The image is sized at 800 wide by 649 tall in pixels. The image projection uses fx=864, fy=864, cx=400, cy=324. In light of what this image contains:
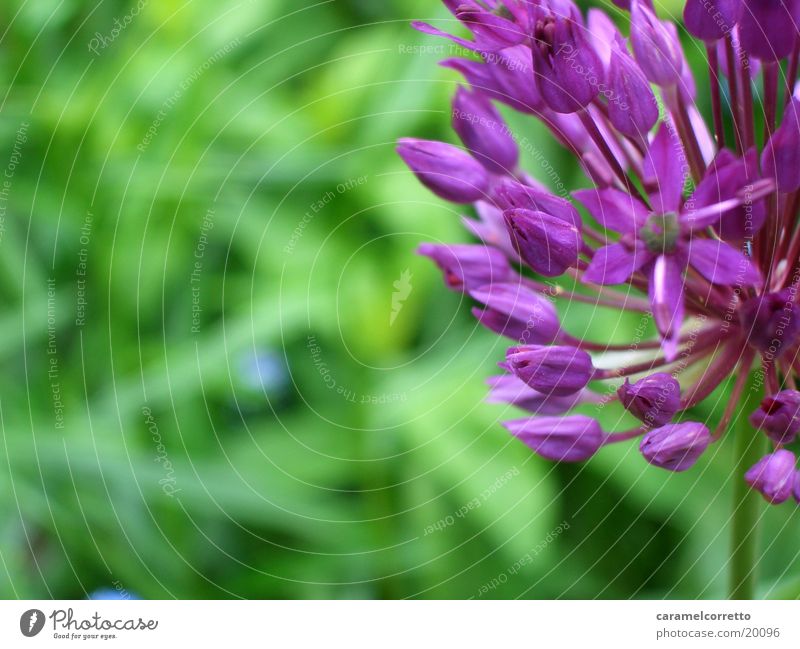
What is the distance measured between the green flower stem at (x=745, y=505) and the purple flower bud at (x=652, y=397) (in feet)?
0.26

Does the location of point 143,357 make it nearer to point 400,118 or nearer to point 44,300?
point 44,300

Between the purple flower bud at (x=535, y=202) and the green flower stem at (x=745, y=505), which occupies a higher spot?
the purple flower bud at (x=535, y=202)

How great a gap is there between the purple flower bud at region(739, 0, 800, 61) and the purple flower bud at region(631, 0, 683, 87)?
0.04 meters

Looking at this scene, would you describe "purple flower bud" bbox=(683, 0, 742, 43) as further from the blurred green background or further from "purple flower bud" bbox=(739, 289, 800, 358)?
the blurred green background

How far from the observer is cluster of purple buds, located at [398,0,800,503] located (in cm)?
42

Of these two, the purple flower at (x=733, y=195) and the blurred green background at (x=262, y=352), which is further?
the blurred green background at (x=262, y=352)

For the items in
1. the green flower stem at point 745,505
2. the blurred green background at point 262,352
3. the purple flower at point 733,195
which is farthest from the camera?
the blurred green background at point 262,352

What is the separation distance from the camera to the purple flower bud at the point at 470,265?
52cm

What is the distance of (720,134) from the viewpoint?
45 centimetres

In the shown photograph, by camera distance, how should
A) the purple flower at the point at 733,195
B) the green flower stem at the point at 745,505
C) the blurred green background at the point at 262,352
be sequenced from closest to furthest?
the purple flower at the point at 733,195, the green flower stem at the point at 745,505, the blurred green background at the point at 262,352

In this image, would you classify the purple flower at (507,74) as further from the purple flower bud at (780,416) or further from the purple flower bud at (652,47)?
the purple flower bud at (780,416)

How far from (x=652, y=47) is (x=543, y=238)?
5.3 inches

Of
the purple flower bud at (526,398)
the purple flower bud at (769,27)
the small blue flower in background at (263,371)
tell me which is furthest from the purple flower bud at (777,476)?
the small blue flower in background at (263,371)
